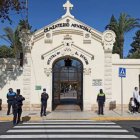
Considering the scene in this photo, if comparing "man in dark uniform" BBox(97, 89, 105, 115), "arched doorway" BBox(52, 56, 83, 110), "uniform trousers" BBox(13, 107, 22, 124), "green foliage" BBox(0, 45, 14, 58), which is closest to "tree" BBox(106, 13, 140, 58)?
"green foliage" BBox(0, 45, 14, 58)

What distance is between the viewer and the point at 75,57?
2862cm

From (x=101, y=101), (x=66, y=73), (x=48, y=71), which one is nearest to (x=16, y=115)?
(x=101, y=101)

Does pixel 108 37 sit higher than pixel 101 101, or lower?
higher

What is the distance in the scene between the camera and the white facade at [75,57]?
93.5 ft

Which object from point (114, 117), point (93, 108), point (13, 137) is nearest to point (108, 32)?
point (93, 108)

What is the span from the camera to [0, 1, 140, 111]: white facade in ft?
93.5

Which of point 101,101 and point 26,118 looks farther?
point 101,101

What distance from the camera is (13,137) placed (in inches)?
592

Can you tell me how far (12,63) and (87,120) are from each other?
823cm

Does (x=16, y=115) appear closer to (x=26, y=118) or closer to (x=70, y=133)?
(x=26, y=118)

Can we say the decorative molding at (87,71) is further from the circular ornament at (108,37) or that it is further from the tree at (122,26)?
the tree at (122,26)

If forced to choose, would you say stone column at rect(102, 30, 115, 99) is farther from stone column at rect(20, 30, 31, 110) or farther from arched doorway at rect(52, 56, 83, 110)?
stone column at rect(20, 30, 31, 110)

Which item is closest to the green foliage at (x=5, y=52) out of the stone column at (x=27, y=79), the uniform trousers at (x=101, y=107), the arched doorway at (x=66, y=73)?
the arched doorway at (x=66, y=73)

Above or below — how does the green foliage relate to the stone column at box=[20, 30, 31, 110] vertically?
above
